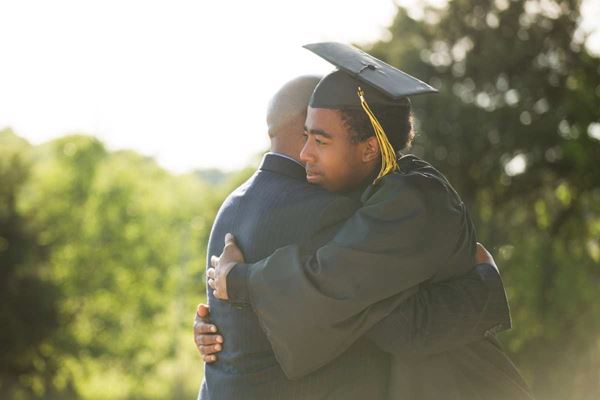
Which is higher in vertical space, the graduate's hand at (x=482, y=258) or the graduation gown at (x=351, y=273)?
the graduation gown at (x=351, y=273)

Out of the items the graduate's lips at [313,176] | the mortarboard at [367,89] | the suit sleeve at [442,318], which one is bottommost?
the suit sleeve at [442,318]

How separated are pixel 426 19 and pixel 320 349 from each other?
27.6m

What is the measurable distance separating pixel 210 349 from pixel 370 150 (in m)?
0.93

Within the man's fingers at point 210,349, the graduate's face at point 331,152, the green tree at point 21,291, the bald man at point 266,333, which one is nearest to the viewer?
the bald man at point 266,333

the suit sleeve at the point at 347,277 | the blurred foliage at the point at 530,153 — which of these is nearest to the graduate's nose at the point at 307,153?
the suit sleeve at the point at 347,277

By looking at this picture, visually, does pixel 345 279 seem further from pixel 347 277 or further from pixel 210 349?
pixel 210 349

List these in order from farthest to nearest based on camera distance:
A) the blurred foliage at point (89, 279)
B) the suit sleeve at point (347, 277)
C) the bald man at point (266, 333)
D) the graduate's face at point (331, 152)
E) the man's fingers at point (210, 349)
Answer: the blurred foliage at point (89, 279) < the man's fingers at point (210, 349) < the graduate's face at point (331, 152) < the bald man at point (266, 333) < the suit sleeve at point (347, 277)

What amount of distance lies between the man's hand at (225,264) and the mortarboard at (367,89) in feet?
1.84

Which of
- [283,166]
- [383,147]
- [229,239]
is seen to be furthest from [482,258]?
[229,239]

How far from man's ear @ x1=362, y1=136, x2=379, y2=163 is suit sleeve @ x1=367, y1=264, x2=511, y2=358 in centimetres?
50

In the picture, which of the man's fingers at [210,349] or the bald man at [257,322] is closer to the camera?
the bald man at [257,322]

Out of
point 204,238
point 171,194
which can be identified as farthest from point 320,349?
point 171,194

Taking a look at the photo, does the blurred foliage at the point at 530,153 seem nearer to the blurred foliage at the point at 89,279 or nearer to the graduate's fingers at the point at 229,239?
the blurred foliage at the point at 89,279

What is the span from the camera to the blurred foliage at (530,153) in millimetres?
26828
